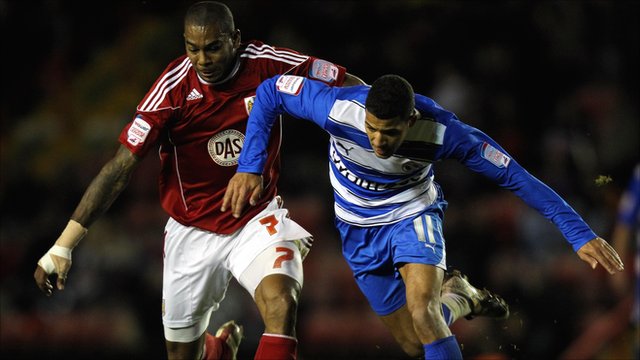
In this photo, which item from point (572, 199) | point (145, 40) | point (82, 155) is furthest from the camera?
point (145, 40)

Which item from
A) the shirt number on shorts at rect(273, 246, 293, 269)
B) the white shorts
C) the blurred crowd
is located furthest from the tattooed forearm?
the blurred crowd

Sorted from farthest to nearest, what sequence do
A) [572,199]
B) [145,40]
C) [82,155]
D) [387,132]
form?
1. [145,40]
2. [82,155]
3. [572,199]
4. [387,132]

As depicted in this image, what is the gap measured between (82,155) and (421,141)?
6794 millimetres

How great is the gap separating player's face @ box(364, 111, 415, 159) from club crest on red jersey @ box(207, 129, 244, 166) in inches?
38.3

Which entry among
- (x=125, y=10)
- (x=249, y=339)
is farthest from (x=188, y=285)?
(x=125, y=10)

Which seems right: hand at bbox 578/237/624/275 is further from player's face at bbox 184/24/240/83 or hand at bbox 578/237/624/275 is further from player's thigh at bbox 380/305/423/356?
player's face at bbox 184/24/240/83

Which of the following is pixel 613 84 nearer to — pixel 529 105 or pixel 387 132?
pixel 529 105

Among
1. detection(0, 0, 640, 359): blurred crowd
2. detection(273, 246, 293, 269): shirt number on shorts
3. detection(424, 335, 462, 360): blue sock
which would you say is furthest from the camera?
detection(0, 0, 640, 359): blurred crowd

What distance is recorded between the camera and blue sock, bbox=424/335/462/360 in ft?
15.0

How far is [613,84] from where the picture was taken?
10078mm

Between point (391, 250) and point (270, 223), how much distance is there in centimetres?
72

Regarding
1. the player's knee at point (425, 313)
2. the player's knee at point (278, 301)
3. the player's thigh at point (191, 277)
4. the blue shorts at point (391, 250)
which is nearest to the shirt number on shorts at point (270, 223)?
the player's thigh at point (191, 277)

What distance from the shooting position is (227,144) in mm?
5398

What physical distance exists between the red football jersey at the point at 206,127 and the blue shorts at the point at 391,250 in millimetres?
623
